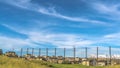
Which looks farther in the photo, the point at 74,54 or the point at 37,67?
the point at 74,54

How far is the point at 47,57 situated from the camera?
3098 inches

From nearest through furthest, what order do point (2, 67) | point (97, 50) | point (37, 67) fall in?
point (2, 67), point (37, 67), point (97, 50)

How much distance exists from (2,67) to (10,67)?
35.0 inches

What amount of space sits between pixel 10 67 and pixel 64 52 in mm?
41009

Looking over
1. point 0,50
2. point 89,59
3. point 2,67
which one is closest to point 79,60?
point 89,59

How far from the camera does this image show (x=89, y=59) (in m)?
69.1

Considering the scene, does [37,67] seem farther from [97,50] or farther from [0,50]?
[0,50]

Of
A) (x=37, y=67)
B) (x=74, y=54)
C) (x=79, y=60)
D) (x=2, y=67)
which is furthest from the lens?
(x=79, y=60)

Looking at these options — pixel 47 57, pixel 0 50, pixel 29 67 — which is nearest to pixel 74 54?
pixel 47 57

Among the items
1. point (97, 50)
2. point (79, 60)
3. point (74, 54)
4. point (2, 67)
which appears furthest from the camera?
point (79, 60)

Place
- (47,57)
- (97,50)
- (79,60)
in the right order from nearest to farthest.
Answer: (97,50), (79,60), (47,57)

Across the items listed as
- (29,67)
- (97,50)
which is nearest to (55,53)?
(97,50)

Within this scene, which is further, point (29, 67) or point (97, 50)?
point (97, 50)

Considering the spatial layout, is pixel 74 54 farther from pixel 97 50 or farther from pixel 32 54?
pixel 32 54
